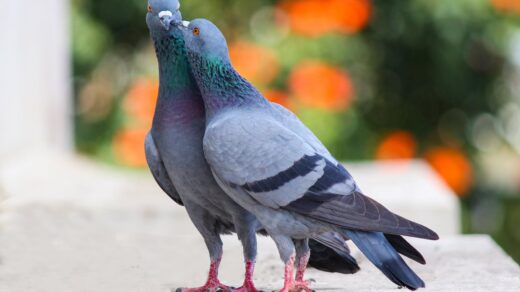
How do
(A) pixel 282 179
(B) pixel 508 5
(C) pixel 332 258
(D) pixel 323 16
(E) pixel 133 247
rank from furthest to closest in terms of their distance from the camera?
(B) pixel 508 5 → (D) pixel 323 16 → (E) pixel 133 247 → (C) pixel 332 258 → (A) pixel 282 179

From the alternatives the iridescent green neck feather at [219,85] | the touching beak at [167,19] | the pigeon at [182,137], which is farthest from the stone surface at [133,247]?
the touching beak at [167,19]

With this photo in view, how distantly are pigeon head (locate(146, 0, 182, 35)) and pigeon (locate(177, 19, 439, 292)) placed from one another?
4.3 inches

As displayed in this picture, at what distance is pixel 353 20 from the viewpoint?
25.8 feet

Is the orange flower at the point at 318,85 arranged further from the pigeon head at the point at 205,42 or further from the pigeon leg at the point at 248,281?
the pigeon head at the point at 205,42

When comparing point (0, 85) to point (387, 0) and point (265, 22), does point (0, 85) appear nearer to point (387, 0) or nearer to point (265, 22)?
point (265, 22)

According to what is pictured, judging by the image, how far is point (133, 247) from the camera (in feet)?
17.9

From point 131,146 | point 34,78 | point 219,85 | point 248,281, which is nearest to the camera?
point 219,85

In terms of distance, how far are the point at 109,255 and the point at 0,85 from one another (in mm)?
2685

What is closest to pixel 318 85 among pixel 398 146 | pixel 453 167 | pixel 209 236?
pixel 398 146

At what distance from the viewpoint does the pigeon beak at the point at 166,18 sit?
3.56 m

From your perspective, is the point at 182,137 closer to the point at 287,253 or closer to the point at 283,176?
the point at 283,176

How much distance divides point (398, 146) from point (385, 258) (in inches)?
216

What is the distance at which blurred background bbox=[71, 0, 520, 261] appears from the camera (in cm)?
788

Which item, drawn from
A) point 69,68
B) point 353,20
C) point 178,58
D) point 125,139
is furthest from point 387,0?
point 178,58
